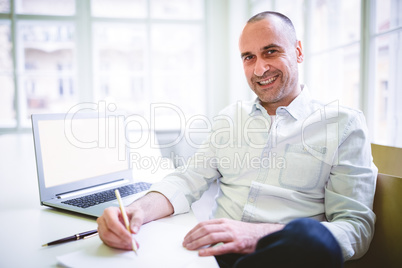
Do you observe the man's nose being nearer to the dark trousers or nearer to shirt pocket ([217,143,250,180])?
shirt pocket ([217,143,250,180])

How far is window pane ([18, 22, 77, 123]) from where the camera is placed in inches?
155

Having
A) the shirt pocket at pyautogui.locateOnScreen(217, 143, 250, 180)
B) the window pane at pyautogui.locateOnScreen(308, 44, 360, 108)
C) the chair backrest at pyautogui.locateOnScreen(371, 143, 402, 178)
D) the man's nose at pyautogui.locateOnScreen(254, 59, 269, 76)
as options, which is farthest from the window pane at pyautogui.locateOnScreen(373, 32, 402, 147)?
the shirt pocket at pyautogui.locateOnScreen(217, 143, 250, 180)

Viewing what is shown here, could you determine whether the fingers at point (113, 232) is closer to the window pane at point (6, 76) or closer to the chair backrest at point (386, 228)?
the chair backrest at point (386, 228)

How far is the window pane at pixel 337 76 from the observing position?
2.26 m

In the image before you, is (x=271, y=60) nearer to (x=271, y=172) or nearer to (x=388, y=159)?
(x=271, y=172)

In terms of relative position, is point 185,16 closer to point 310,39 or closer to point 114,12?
point 114,12

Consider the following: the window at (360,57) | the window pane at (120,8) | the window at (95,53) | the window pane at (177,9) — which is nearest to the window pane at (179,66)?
the window at (95,53)

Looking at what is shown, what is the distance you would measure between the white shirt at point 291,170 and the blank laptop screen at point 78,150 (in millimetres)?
Result: 273

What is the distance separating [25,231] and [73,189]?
9.4 inches

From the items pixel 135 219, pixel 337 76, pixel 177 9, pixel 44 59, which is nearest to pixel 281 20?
pixel 135 219

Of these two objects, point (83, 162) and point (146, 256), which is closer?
point (146, 256)

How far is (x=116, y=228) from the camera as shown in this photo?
666 millimetres

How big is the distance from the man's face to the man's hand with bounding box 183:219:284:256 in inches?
24.9

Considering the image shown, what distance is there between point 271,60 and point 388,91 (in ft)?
4.14
